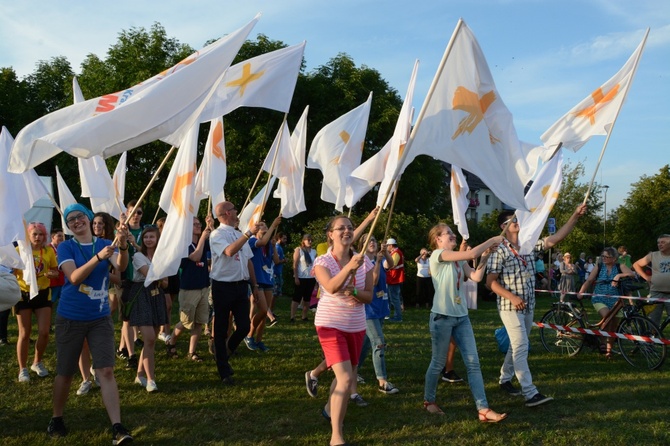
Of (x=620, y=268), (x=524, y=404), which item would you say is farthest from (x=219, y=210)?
(x=620, y=268)

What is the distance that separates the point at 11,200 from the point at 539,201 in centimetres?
614

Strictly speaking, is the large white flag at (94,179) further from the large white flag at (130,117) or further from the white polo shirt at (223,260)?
the large white flag at (130,117)

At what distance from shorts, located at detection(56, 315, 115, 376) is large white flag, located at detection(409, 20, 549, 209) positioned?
3156mm

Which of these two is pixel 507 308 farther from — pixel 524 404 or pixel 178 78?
pixel 178 78

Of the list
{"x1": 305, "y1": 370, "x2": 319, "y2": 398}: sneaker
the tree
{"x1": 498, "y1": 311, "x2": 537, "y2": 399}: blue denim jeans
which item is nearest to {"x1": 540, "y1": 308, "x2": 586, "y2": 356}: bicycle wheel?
{"x1": 498, "y1": 311, "x2": 537, "y2": 399}: blue denim jeans

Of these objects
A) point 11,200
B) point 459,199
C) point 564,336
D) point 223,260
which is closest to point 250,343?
point 223,260

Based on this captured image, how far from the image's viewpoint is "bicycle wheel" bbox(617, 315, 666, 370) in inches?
352

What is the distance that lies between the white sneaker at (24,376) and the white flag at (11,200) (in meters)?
1.60

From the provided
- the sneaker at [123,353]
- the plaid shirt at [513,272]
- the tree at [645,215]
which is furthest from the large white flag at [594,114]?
the tree at [645,215]

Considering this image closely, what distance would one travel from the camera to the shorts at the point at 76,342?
5.41 metres

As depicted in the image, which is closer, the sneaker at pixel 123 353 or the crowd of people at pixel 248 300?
the crowd of people at pixel 248 300

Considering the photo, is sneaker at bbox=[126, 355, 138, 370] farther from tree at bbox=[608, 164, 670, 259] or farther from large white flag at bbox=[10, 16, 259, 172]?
tree at bbox=[608, 164, 670, 259]

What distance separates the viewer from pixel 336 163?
966 cm

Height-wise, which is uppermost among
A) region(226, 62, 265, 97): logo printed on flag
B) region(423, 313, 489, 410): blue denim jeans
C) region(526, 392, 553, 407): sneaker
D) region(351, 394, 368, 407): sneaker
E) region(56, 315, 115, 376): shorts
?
region(226, 62, 265, 97): logo printed on flag
